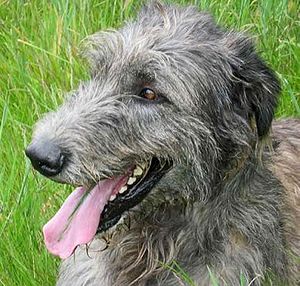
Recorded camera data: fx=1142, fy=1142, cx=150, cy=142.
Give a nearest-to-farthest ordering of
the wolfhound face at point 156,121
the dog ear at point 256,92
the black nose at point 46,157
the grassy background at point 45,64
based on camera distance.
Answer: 1. the black nose at point 46,157
2. the wolfhound face at point 156,121
3. the dog ear at point 256,92
4. the grassy background at point 45,64

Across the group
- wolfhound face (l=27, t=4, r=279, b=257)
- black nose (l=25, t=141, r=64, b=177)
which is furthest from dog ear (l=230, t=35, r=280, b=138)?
black nose (l=25, t=141, r=64, b=177)

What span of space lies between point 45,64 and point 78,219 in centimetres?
215

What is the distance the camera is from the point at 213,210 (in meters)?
4.97

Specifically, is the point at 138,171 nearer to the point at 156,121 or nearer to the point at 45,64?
the point at 156,121

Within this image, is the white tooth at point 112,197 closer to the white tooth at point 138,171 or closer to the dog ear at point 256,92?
the white tooth at point 138,171

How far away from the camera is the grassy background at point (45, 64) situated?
220 inches

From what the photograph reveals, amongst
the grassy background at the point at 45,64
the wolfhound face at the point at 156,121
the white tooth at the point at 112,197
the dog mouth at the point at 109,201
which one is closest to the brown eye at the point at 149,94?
the wolfhound face at the point at 156,121

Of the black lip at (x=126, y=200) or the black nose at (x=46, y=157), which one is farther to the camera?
the black lip at (x=126, y=200)

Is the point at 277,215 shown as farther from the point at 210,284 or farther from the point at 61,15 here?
the point at 61,15

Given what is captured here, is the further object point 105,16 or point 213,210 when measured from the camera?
point 105,16

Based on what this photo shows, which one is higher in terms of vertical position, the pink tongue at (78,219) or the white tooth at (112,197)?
the white tooth at (112,197)

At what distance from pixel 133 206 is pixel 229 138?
50 cm

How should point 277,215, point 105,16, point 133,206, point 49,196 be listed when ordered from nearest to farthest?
point 133,206 < point 277,215 < point 49,196 < point 105,16

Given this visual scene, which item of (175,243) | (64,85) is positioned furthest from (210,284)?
(64,85)
